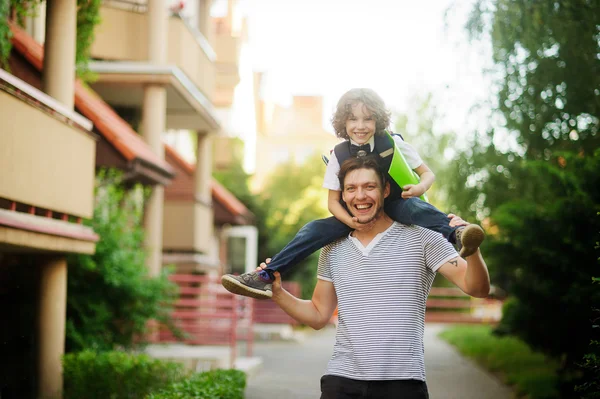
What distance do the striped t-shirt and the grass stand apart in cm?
726

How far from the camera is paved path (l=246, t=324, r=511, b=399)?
41.0 ft

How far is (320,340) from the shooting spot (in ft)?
93.6

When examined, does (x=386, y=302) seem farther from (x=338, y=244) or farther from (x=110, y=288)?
(x=110, y=288)

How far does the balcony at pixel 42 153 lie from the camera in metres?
7.68

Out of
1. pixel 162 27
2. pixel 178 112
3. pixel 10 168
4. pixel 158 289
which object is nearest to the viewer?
pixel 10 168

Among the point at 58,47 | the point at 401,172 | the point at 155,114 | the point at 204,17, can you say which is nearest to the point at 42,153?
the point at 58,47

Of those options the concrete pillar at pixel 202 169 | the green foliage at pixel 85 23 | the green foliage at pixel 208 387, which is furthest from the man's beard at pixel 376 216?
the concrete pillar at pixel 202 169

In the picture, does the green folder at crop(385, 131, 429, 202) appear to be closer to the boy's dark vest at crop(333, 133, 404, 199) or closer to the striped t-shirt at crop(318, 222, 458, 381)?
the boy's dark vest at crop(333, 133, 404, 199)

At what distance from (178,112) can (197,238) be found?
2820 millimetres

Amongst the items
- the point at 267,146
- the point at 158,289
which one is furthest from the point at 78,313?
the point at 267,146

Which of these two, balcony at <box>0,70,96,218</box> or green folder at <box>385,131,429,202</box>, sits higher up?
balcony at <box>0,70,96,218</box>

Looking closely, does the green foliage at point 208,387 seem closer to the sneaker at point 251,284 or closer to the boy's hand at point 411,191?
the sneaker at point 251,284

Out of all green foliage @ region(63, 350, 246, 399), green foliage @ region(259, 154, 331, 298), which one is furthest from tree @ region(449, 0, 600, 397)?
green foliage @ region(259, 154, 331, 298)

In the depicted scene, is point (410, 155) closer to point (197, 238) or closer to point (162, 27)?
point (162, 27)
